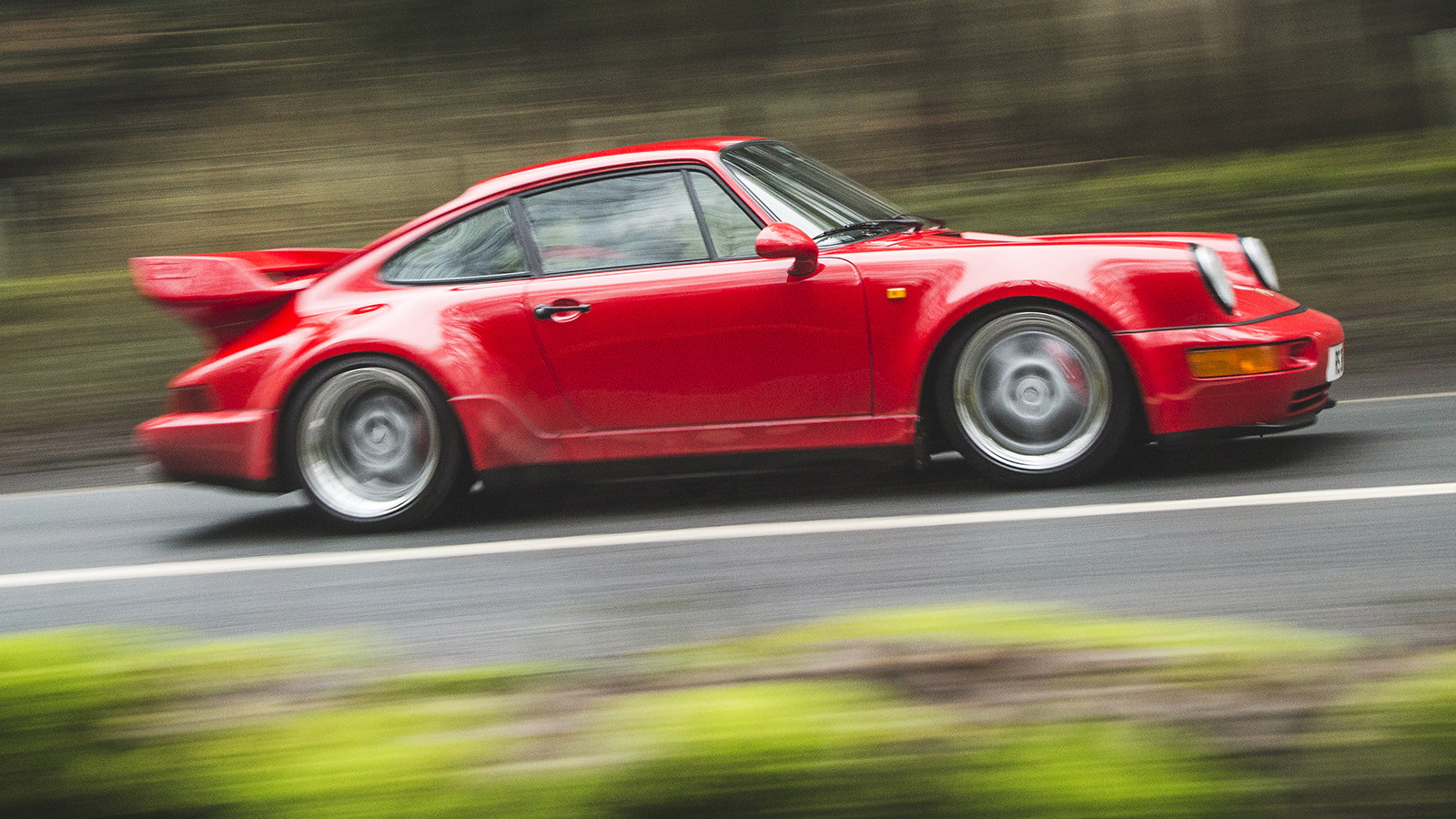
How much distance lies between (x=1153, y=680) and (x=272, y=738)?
1.20 metres

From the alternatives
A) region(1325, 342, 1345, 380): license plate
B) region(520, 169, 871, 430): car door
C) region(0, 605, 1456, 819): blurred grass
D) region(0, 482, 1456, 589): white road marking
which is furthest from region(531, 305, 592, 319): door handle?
region(0, 605, 1456, 819): blurred grass

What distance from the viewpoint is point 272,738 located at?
1.99 meters

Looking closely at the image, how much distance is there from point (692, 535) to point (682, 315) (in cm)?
80

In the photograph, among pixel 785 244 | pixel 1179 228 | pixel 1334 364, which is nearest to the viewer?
pixel 785 244

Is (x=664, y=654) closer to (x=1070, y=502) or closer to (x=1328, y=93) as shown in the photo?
(x=1070, y=502)

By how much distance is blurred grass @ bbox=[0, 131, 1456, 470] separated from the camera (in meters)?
8.10

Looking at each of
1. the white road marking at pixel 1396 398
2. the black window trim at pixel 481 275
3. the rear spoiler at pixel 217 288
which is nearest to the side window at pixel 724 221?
the black window trim at pixel 481 275

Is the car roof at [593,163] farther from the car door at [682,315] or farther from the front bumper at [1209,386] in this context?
the front bumper at [1209,386]

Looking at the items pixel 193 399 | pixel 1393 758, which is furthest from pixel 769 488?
pixel 1393 758

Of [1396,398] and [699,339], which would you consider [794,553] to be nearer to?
[699,339]

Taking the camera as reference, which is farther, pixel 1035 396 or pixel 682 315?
pixel 682 315

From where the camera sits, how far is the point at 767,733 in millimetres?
1743

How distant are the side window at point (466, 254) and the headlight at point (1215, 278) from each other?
2.45 meters

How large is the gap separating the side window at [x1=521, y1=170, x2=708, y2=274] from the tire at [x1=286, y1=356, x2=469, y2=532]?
2.56ft
